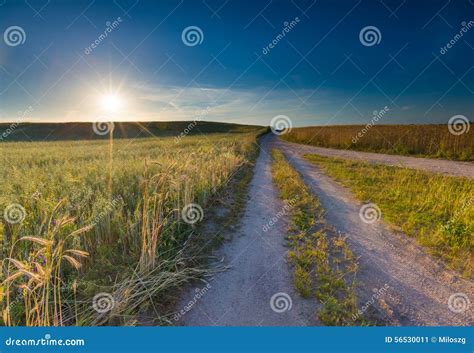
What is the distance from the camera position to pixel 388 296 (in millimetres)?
3762

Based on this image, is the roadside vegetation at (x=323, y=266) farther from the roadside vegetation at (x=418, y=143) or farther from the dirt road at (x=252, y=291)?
the roadside vegetation at (x=418, y=143)

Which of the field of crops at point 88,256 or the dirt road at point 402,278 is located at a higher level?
the field of crops at point 88,256

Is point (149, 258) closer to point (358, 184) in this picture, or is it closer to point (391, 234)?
point (391, 234)

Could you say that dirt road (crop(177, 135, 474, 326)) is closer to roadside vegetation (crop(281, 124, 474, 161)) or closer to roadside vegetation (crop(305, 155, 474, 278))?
roadside vegetation (crop(305, 155, 474, 278))

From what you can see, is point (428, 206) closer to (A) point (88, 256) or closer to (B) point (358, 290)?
(B) point (358, 290)

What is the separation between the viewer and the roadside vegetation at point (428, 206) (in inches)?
199

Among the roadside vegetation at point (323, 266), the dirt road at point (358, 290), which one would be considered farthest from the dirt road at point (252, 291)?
the roadside vegetation at point (323, 266)

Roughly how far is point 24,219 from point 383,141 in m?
24.4

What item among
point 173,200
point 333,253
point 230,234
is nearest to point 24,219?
point 173,200

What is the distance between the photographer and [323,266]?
4.25 meters

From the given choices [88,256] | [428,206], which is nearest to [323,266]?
[88,256]

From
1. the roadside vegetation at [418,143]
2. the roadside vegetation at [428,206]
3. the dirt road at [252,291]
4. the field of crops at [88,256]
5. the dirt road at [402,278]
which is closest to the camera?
the field of crops at [88,256]

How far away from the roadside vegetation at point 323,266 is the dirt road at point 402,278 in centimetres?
23

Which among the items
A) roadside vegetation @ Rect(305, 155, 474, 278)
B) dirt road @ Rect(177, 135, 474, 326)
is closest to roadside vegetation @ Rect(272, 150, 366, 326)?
dirt road @ Rect(177, 135, 474, 326)
